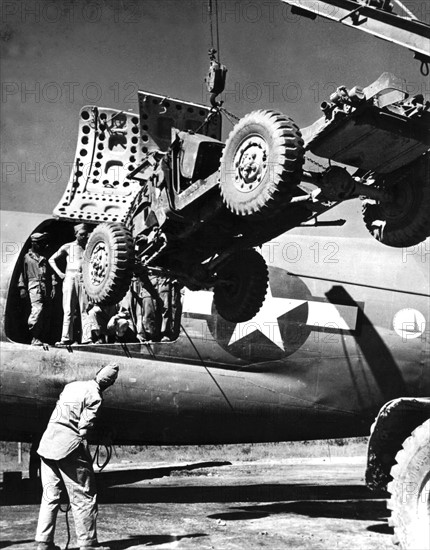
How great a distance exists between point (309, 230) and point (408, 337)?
7.21 ft

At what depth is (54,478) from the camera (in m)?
7.07

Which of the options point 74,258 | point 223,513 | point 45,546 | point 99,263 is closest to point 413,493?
point 45,546

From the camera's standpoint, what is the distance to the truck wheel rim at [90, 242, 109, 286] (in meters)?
8.20

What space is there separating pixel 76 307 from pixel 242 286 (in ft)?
10.2

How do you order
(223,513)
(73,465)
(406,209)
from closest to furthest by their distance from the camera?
(406,209), (73,465), (223,513)

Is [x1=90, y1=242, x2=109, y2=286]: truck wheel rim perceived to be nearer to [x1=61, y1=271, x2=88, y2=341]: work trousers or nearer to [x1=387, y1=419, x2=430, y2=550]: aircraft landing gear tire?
[x1=61, y1=271, x2=88, y2=341]: work trousers

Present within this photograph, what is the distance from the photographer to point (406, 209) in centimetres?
689

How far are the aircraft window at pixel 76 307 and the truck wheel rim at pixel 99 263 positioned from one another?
1.59 metres

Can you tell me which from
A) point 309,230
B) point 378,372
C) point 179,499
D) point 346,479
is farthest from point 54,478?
point 346,479

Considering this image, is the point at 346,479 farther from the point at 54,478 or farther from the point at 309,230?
the point at 54,478

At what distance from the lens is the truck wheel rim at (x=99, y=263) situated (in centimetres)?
820

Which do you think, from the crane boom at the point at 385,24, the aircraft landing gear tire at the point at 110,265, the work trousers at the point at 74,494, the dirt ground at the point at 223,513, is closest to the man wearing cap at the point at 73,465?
the work trousers at the point at 74,494

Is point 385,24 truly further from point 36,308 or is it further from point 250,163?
point 36,308

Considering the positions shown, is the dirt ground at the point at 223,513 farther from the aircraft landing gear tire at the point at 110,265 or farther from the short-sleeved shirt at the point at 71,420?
the aircraft landing gear tire at the point at 110,265
